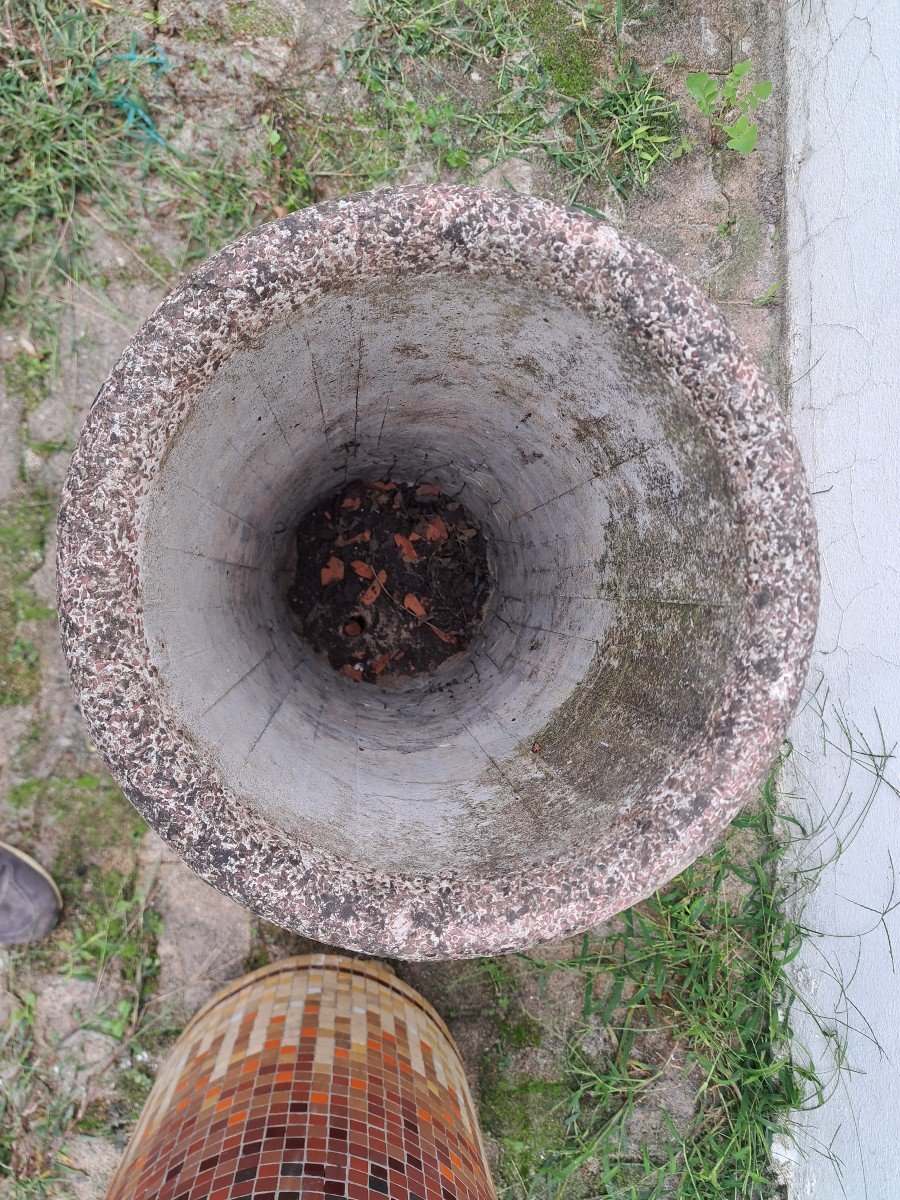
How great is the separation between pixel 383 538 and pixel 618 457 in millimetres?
992

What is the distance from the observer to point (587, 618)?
1.90 meters

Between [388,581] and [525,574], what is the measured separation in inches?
18.3

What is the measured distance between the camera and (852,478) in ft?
8.04

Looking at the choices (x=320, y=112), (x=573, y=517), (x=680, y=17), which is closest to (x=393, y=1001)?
(x=573, y=517)

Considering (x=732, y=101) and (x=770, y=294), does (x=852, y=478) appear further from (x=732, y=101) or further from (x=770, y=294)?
(x=732, y=101)

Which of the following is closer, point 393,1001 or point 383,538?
point 393,1001

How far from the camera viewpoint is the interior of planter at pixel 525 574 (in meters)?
1.48

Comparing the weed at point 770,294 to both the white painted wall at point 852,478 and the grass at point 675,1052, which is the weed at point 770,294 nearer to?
the white painted wall at point 852,478

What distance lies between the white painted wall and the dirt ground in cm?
17

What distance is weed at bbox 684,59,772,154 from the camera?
252 cm

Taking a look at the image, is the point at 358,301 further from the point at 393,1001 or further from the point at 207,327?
the point at 393,1001

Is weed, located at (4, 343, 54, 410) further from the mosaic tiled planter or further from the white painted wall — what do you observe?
the white painted wall

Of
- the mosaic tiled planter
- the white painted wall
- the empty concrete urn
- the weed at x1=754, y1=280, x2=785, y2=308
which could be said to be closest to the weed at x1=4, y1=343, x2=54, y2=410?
the empty concrete urn

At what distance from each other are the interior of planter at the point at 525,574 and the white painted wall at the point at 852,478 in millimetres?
1002
